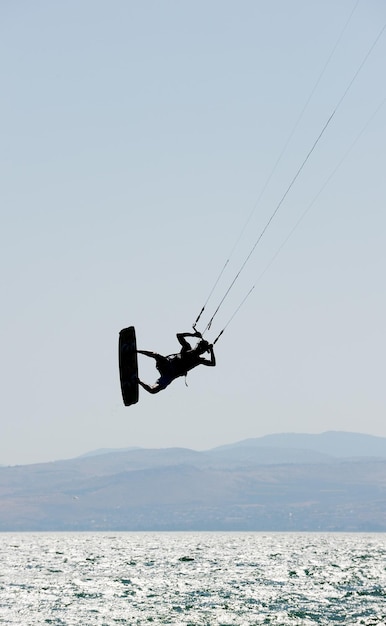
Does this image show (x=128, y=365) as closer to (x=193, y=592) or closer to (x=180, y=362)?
(x=180, y=362)

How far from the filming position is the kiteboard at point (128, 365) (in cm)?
3338

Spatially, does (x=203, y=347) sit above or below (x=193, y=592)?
above

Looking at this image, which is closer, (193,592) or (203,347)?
(203,347)

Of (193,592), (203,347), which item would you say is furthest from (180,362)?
(193,592)

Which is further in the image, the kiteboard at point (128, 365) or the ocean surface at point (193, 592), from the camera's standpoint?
the ocean surface at point (193, 592)

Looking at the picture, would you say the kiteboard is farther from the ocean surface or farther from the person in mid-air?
the ocean surface

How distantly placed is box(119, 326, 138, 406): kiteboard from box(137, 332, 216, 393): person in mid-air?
2.14ft

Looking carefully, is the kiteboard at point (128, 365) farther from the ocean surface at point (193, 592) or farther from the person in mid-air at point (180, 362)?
the ocean surface at point (193, 592)

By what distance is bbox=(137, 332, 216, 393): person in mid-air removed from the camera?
3284 centimetres

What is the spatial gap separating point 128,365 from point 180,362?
6.54 feet

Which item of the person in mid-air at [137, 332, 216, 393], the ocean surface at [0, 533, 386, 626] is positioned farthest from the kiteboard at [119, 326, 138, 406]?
the ocean surface at [0, 533, 386, 626]

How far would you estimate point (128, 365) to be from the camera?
33.7m

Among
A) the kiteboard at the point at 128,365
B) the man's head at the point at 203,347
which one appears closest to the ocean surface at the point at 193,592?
the kiteboard at the point at 128,365

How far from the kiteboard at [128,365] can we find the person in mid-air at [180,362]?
25.7 inches
